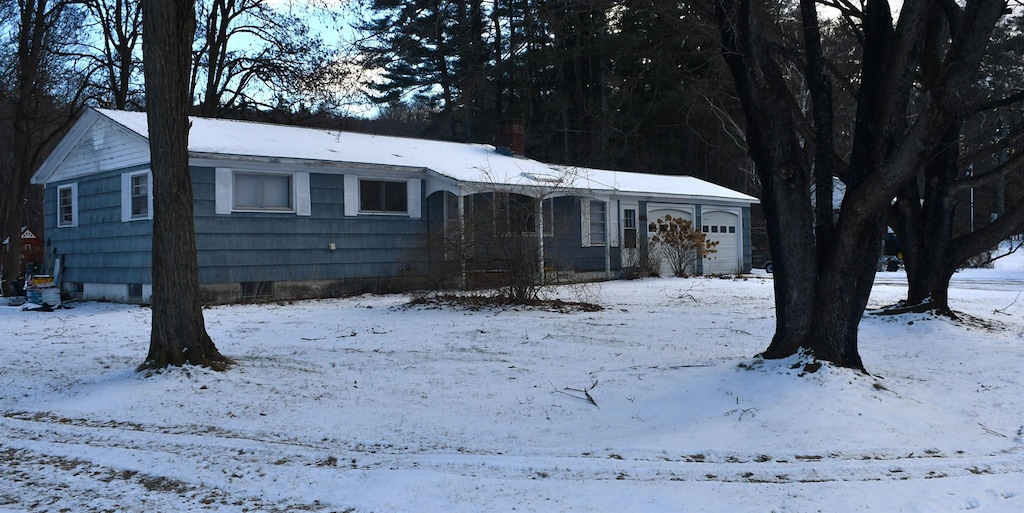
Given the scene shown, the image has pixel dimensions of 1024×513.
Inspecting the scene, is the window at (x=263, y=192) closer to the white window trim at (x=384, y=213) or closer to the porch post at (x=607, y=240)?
the white window trim at (x=384, y=213)

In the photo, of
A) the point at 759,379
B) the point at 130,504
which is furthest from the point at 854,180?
the point at 130,504

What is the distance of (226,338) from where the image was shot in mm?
10398

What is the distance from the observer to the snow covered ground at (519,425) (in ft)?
15.1

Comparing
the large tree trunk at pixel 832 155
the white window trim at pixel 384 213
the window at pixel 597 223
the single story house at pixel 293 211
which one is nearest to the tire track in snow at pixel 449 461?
the large tree trunk at pixel 832 155

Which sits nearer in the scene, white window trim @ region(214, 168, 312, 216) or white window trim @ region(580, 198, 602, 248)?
white window trim @ region(214, 168, 312, 216)

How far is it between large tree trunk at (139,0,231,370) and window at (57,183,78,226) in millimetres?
11656

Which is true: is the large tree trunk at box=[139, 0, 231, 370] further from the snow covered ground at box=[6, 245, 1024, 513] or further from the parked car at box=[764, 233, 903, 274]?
the parked car at box=[764, 233, 903, 274]

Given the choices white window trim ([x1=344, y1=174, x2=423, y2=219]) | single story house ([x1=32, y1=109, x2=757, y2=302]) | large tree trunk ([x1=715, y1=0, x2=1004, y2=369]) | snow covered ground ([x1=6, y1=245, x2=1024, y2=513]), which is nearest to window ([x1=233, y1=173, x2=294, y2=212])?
single story house ([x1=32, y1=109, x2=757, y2=302])

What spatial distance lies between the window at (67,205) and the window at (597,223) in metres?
13.0

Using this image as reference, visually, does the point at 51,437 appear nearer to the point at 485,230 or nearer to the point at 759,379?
the point at 759,379

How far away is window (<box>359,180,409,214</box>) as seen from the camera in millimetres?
17422

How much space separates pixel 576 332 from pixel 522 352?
66.5 inches

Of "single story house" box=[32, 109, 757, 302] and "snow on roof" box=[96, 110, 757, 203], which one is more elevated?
"snow on roof" box=[96, 110, 757, 203]

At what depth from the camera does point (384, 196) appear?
17.8m
